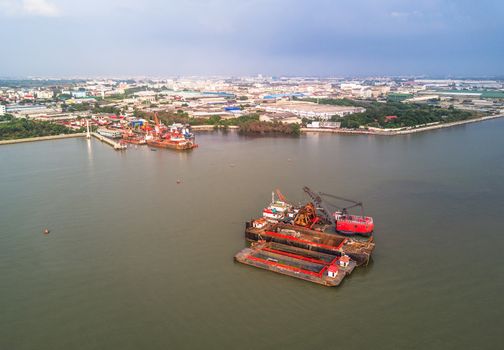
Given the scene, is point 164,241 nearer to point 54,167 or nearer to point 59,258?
point 59,258

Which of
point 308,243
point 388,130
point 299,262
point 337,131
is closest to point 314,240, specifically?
point 308,243

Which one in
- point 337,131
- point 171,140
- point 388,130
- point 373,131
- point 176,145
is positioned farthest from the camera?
point 337,131

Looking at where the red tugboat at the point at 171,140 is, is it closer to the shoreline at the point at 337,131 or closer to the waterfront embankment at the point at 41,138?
the shoreline at the point at 337,131

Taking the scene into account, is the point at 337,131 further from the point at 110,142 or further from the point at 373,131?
the point at 110,142

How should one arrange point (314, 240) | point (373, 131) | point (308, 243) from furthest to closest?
point (373, 131) < point (314, 240) < point (308, 243)

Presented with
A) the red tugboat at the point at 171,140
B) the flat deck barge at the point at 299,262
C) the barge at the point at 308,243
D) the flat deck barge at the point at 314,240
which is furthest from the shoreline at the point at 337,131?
the flat deck barge at the point at 299,262

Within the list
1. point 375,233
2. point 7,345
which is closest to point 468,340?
point 375,233

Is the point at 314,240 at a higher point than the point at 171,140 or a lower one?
lower

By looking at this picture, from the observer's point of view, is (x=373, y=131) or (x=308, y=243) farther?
(x=373, y=131)
